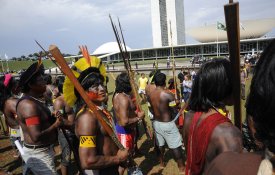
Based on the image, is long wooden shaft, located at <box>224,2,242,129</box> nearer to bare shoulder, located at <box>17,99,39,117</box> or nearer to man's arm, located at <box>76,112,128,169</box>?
man's arm, located at <box>76,112,128,169</box>

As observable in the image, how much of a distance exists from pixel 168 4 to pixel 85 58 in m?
102

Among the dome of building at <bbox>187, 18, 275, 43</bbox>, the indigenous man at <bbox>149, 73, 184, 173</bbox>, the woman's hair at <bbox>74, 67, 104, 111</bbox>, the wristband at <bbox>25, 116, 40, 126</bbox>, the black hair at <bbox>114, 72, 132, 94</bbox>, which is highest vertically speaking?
the dome of building at <bbox>187, 18, 275, 43</bbox>

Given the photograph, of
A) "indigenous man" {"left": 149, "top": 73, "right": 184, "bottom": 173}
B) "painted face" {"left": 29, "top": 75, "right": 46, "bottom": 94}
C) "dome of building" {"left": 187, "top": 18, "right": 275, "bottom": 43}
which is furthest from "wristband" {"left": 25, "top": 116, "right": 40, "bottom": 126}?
"dome of building" {"left": 187, "top": 18, "right": 275, "bottom": 43}

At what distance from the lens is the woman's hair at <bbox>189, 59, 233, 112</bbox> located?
6.80 ft

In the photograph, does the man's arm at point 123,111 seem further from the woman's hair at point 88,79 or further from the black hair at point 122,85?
the woman's hair at point 88,79

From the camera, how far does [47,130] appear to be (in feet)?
11.8

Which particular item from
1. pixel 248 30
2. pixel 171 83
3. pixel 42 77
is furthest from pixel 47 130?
pixel 248 30

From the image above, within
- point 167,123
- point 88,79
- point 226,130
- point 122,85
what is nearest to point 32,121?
point 88,79

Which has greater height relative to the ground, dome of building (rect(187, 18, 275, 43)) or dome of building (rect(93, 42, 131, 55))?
dome of building (rect(187, 18, 275, 43))

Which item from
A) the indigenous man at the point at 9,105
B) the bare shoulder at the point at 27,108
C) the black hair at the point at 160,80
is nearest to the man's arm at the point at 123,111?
the black hair at the point at 160,80

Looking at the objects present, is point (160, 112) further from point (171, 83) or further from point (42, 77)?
point (171, 83)

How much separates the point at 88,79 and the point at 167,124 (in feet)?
9.12

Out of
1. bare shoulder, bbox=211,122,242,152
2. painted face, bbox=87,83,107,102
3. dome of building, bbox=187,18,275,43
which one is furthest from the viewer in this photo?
dome of building, bbox=187,18,275,43

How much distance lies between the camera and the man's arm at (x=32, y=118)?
340 centimetres
